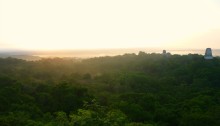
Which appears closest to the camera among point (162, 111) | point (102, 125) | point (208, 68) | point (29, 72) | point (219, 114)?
point (102, 125)

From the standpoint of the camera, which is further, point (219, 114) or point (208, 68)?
point (208, 68)

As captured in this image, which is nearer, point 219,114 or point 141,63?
point 219,114

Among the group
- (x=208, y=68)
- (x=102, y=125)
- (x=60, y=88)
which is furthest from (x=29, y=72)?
(x=102, y=125)

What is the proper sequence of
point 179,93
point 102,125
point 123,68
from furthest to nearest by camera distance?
point 123,68, point 179,93, point 102,125

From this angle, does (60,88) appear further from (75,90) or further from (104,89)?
(104,89)

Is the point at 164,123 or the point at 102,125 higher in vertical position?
the point at 102,125

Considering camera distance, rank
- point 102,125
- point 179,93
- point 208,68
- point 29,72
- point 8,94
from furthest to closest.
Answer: point 208,68
point 29,72
point 179,93
point 8,94
point 102,125

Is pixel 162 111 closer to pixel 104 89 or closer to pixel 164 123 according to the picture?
pixel 164 123

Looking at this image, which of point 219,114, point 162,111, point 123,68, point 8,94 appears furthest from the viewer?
point 123,68

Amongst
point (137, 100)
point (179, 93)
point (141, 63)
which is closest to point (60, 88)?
point (137, 100)
